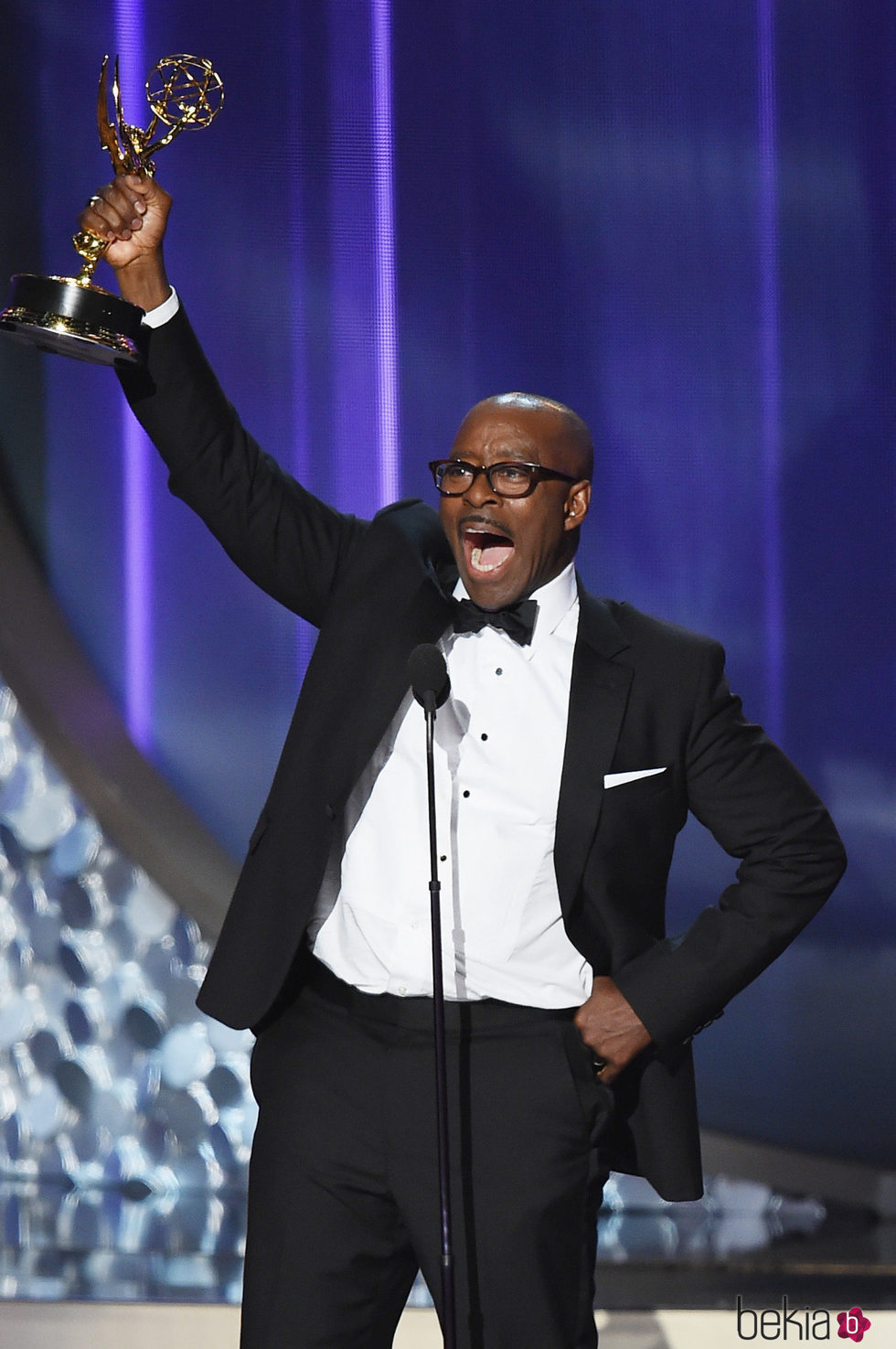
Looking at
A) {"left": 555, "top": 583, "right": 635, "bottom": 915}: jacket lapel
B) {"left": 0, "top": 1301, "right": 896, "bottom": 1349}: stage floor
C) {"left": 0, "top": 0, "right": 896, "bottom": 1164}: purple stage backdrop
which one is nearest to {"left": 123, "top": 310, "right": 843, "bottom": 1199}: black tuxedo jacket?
{"left": 555, "top": 583, "right": 635, "bottom": 915}: jacket lapel

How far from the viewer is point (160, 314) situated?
2.02 m

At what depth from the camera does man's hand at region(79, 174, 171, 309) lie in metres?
1.96

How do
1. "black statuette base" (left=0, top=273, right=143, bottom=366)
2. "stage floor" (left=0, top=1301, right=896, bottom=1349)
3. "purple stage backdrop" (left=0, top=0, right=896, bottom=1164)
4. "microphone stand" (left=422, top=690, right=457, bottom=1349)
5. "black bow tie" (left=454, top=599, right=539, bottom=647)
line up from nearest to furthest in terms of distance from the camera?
1. "microphone stand" (left=422, top=690, right=457, bottom=1349)
2. "black statuette base" (left=0, top=273, right=143, bottom=366)
3. "black bow tie" (left=454, top=599, right=539, bottom=647)
4. "stage floor" (left=0, top=1301, right=896, bottom=1349)
5. "purple stage backdrop" (left=0, top=0, right=896, bottom=1164)

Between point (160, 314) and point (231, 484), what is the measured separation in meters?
0.23

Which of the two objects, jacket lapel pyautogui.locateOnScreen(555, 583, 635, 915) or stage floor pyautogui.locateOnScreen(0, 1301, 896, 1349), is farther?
stage floor pyautogui.locateOnScreen(0, 1301, 896, 1349)

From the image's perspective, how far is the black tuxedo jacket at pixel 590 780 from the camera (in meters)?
2.01

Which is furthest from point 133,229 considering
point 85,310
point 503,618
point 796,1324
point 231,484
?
point 796,1324

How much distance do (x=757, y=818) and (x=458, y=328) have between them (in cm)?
229

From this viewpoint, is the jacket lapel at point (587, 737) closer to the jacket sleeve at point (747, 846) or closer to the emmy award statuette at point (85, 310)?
the jacket sleeve at point (747, 846)

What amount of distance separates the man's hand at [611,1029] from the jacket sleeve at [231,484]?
649 mm

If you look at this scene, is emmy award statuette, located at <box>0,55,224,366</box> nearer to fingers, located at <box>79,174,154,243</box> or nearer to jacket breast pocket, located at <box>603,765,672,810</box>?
fingers, located at <box>79,174,154,243</box>

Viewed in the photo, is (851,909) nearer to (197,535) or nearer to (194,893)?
(194,893)

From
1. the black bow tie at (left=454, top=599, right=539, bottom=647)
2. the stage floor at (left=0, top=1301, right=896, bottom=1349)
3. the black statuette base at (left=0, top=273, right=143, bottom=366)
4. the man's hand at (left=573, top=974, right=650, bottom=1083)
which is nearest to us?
the black statuette base at (left=0, top=273, right=143, bottom=366)

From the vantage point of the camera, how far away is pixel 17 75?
13.4 feet
